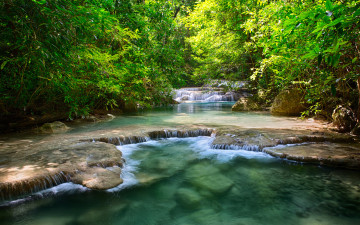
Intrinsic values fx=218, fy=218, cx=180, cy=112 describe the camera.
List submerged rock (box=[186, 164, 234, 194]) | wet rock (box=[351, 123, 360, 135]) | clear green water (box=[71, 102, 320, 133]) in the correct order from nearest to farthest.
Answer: submerged rock (box=[186, 164, 234, 194]) < wet rock (box=[351, 123, 360, 135]) < clear green water (box=[71, 102, 320, 133])

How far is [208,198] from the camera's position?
3.95 meters

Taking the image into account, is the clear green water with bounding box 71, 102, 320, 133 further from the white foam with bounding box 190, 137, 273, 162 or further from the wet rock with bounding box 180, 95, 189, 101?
the wet rock with bounding box 180, 95, 189, 101

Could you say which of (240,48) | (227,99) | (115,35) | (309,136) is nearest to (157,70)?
(115,35)

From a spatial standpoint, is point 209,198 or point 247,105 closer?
point 209,198

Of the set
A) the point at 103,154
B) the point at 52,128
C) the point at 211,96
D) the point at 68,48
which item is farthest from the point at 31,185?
the point at 211,96

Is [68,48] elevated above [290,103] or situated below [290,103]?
above

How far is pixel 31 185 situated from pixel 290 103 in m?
12.5

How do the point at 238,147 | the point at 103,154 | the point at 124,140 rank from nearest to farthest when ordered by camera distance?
the point at 103,154, the point at 238,147, the point at 124,140

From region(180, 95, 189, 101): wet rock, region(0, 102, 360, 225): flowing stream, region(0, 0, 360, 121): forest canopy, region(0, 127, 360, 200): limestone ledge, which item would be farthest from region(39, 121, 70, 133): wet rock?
region(180, 95, 189, 101): wet rock

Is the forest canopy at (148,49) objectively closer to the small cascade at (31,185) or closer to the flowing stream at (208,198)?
the small cascade at (31,185)

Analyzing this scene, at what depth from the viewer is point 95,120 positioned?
435 inches

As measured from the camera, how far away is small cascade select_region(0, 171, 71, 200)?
3.49 meters

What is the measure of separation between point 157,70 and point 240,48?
8046 mm

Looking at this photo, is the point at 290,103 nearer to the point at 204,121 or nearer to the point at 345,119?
the point at 345,119
